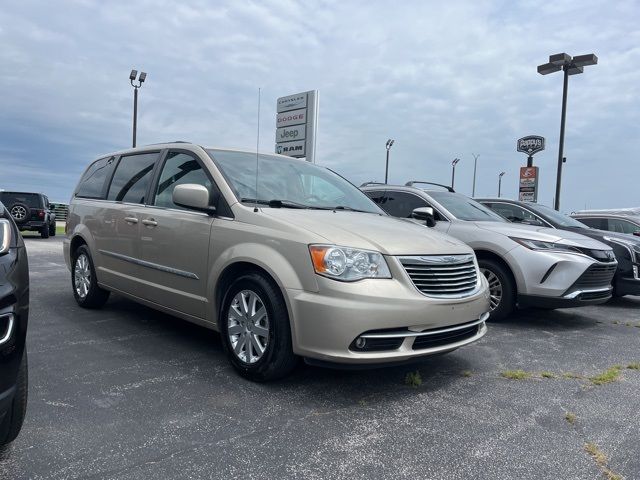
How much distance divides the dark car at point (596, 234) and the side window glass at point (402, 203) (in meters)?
1.82

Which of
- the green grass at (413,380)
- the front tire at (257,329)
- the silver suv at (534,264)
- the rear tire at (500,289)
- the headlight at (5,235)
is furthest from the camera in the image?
the rear tire at (500,289)

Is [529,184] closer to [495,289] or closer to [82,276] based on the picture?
[495,289]

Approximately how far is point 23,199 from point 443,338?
736 inches

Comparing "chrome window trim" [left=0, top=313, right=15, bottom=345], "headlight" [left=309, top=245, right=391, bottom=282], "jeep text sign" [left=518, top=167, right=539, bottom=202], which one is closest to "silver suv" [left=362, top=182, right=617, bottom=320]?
"headlight" [left=309, top=245, right=391, bottom=282]

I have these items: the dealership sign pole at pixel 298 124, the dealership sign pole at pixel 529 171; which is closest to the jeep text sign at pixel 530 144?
the dealership sign pole at pixel 529 171

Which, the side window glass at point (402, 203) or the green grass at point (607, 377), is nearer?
the green grass at point (607, 377)

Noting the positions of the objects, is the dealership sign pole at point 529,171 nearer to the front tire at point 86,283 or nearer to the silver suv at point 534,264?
the silver suv at point 534,264

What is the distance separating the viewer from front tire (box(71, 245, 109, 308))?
5626 millimetres

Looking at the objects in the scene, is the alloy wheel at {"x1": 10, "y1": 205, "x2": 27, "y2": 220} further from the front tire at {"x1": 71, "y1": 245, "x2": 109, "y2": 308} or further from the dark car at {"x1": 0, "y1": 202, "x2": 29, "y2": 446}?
the dark car at {"x1": 0, "y1": 202, "x2": 29, "y2": 446}

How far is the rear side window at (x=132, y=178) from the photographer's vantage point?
498 centimetres

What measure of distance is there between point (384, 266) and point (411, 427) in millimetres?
977

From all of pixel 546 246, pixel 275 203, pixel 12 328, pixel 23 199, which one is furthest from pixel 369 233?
pixel 23 199

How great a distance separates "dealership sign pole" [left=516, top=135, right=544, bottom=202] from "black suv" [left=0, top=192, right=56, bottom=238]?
16.3 m

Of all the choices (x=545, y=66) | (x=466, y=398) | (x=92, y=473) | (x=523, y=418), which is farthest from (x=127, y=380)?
(x=545, y=66)
